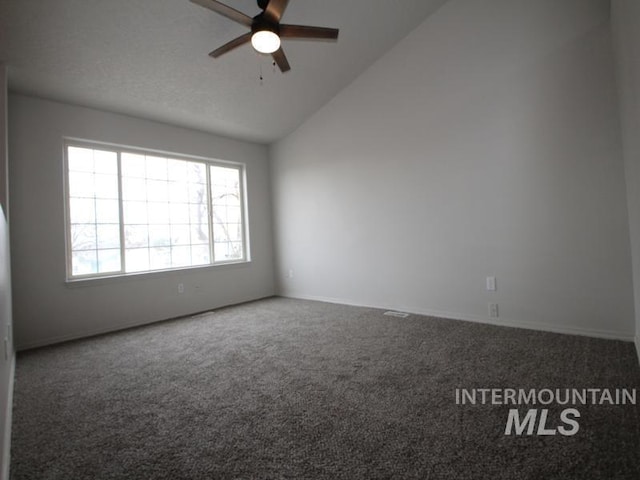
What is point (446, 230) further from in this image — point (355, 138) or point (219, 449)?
point (219, 449)

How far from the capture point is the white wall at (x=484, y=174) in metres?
2.75

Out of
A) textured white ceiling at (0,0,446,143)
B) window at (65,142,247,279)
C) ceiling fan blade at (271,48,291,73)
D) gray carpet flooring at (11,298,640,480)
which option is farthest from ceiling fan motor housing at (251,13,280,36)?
window at (65,142,247,279)

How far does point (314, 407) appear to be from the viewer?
1.90 meters

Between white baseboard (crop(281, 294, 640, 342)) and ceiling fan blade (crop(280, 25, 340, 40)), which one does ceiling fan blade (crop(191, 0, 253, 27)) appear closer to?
ceiling fan blade (crop(280, 25, 340, 40))

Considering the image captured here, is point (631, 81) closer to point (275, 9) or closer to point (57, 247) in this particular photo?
point (275, 9)

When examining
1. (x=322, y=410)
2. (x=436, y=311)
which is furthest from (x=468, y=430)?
(x=436, y=311)

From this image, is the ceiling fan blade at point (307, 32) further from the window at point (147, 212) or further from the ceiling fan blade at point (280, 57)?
the window at point (147, 212)

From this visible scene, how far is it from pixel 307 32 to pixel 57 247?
3.25 metres

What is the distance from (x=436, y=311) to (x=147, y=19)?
3967 mm

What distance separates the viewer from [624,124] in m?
2.38

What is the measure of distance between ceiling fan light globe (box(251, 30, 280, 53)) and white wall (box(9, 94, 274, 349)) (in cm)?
240

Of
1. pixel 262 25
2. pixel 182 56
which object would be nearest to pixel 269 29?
pixel 262 25

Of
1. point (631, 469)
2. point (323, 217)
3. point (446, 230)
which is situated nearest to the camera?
point (631, 469)

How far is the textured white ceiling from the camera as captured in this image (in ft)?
8.60
